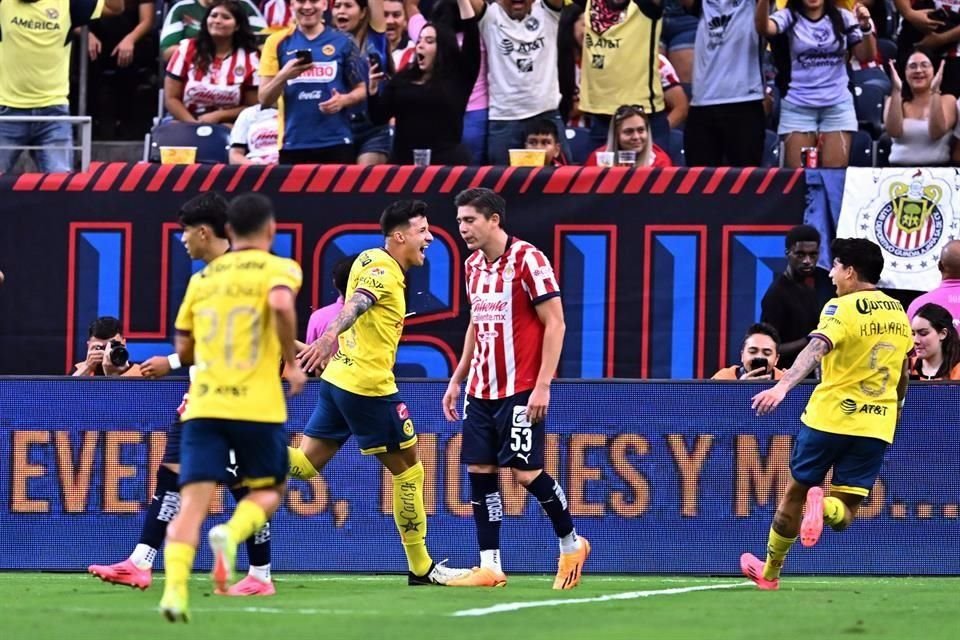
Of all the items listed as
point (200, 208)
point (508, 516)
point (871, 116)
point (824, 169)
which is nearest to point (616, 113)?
point (824, 169)

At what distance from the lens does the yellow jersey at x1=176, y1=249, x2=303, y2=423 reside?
804 centimetres

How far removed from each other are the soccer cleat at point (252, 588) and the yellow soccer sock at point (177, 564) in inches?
82.9

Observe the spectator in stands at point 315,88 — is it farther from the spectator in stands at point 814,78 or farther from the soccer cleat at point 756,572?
the soccer cleat at point 756,572

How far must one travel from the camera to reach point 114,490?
1267 cm

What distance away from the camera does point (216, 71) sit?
15914 millimetres

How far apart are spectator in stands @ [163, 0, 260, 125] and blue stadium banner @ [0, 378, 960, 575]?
3.86 m

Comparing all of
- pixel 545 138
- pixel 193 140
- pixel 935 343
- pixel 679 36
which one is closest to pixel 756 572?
pixel 935 343

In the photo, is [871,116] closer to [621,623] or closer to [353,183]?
[353,183]

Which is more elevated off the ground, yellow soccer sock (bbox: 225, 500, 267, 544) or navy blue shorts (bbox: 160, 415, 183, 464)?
navy blue shorts (bbox: 160, 415, 183, 464)

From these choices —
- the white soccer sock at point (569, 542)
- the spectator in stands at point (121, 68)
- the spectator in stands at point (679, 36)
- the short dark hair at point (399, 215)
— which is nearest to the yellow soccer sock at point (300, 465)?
the short dark hair at point (399, 215)

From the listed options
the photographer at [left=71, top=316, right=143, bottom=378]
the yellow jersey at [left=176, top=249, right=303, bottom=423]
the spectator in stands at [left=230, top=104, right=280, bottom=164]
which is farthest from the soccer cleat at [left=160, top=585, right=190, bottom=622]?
the spectator in stands at [left=230, top=104, right=280, bottom=164]

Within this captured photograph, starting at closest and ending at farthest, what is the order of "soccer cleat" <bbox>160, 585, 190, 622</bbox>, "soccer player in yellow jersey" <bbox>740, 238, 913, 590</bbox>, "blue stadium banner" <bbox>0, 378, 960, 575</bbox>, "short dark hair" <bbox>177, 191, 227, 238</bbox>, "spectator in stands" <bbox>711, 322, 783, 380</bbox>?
"soccer cleat" <bbox>160, 585, 190, 622</bbox> < "short dark hair" <bbox>177, 191, 227, 238</bbox> < "soccer player in yellow jersey" <bbox>740, 238, 913, 590</bbox> < "blue stadium banner" <bbox>0, 378, 960, 575</bbox> < "spectator in stands" <bbox>711, 322, 783, 380</bbox>

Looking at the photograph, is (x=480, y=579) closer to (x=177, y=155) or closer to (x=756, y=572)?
(x=756, y=572)

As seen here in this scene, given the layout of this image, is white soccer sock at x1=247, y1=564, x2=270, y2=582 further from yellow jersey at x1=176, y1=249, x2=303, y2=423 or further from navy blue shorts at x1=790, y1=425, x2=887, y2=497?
navy blue shorts at x1=790, y1=425, x2=887, y2=497
